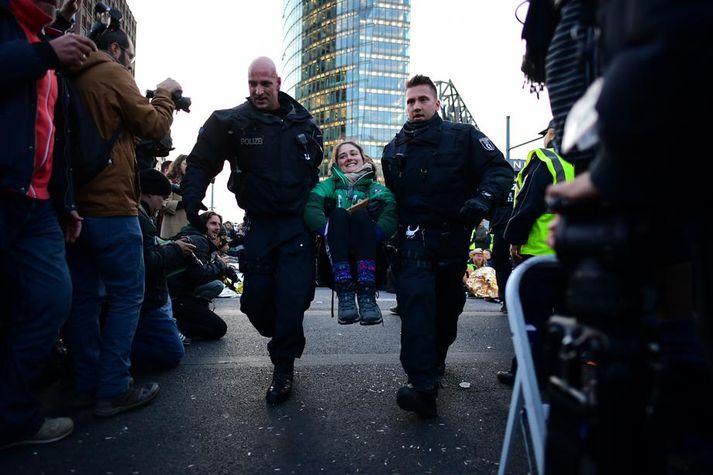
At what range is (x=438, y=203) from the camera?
3143 mm

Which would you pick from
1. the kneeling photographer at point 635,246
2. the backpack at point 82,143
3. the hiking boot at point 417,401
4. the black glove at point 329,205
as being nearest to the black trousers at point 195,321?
the black glove at point 329,205

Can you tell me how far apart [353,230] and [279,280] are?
609 millimetres

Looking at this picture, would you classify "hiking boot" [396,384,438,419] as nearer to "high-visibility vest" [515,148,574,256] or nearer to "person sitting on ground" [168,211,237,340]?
"high-visibility vest" [515,148,574,256]

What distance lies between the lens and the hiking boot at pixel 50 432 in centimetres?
227

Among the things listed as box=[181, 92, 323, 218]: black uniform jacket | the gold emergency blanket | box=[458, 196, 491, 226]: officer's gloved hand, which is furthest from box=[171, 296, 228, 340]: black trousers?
the gold emergency blanket

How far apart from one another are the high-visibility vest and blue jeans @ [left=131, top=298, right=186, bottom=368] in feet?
9.10

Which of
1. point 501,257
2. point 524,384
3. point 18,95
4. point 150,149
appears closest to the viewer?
point 524,384

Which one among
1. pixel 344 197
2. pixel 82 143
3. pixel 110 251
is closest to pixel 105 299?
pixel 110 251

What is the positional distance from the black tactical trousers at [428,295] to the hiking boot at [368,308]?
201mm

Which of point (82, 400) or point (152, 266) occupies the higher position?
point (152, 266)

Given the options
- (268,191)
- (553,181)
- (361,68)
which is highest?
(361,68)

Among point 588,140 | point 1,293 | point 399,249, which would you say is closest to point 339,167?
point 399,249

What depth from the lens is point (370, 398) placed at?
10.2 feet

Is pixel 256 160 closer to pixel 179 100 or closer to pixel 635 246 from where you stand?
pixel 179 100
